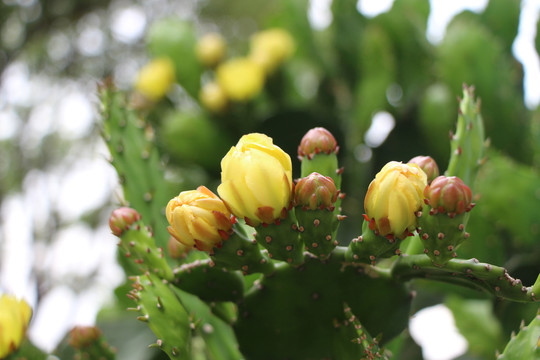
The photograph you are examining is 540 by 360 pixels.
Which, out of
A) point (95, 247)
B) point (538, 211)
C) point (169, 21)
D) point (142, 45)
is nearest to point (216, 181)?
point (169, 21)

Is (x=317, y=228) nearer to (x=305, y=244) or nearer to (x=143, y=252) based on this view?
(x=305, y=244)

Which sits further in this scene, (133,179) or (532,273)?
(532,273)

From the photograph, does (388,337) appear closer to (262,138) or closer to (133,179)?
(262,138)

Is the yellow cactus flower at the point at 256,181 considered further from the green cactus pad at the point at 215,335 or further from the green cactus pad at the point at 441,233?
the green cactus pad at the point at 215,335

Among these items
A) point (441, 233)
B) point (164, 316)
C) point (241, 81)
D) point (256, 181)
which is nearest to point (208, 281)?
point (164, 316)

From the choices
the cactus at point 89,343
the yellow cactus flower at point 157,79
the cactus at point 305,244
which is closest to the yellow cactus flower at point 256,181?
the cactus at point 305,244

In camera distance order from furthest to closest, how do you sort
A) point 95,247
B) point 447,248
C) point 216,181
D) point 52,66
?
point 52,66
point 95,247
point 216,181
point 447,248

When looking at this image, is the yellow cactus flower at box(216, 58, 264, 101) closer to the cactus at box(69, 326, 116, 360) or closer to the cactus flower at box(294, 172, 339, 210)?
the cactus at box(69, 326, 116, 360)
